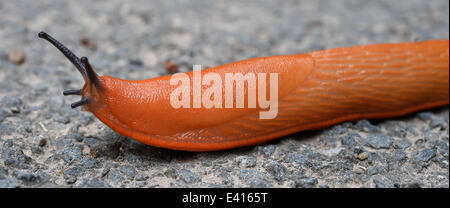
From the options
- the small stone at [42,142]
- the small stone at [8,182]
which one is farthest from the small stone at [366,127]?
the small stone at [8,182]

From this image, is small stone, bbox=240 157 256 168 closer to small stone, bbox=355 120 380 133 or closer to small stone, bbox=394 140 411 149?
small stone, bbox=355 120 380 133

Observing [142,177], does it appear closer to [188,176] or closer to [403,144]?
[188,176]

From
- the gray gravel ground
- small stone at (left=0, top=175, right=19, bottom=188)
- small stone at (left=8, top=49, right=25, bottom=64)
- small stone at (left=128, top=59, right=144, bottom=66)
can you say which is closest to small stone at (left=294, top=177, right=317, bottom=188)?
the gray gravel ground

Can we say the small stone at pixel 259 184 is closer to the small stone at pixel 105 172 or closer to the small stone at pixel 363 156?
the small stone at pixel 363 156

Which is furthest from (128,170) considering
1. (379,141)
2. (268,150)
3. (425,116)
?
(425,116)

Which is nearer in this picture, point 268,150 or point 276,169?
point 276,169
